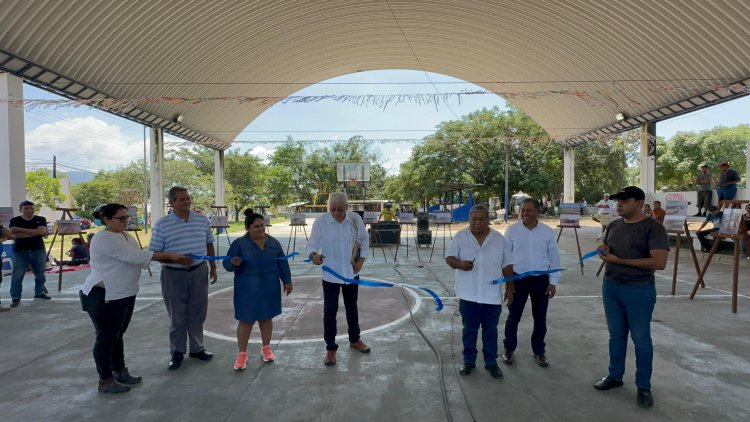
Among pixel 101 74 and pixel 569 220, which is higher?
pixel 101 74

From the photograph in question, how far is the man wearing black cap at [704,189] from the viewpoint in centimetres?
1327

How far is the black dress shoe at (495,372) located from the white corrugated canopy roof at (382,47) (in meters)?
11.8

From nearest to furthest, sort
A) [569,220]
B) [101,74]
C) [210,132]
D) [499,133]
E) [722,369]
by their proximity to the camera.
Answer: [722,369] < [569,220] < [101,74] < [210,132] < [499,133]

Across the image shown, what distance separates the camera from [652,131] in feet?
59.1

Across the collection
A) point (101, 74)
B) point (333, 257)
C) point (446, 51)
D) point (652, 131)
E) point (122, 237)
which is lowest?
point (333, 257)

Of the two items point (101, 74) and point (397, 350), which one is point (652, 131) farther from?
point (101, 74)

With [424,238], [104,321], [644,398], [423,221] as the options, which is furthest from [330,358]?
[423,221]

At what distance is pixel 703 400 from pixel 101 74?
15654 mm

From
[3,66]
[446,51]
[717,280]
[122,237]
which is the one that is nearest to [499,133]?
[446,51]

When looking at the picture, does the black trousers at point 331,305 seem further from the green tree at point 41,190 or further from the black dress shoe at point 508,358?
the green tree at point 41,190

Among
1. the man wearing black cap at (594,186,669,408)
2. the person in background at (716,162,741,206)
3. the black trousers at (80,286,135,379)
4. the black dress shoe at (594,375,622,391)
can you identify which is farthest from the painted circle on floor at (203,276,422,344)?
the person in background at (716,162,741,206)

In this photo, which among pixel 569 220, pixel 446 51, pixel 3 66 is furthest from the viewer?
pixel 446 51

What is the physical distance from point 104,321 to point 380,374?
7.84 ft

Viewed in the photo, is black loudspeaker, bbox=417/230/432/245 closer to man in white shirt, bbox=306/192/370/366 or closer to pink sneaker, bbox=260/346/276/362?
man in white shirt, bbox=306/192/370/366
